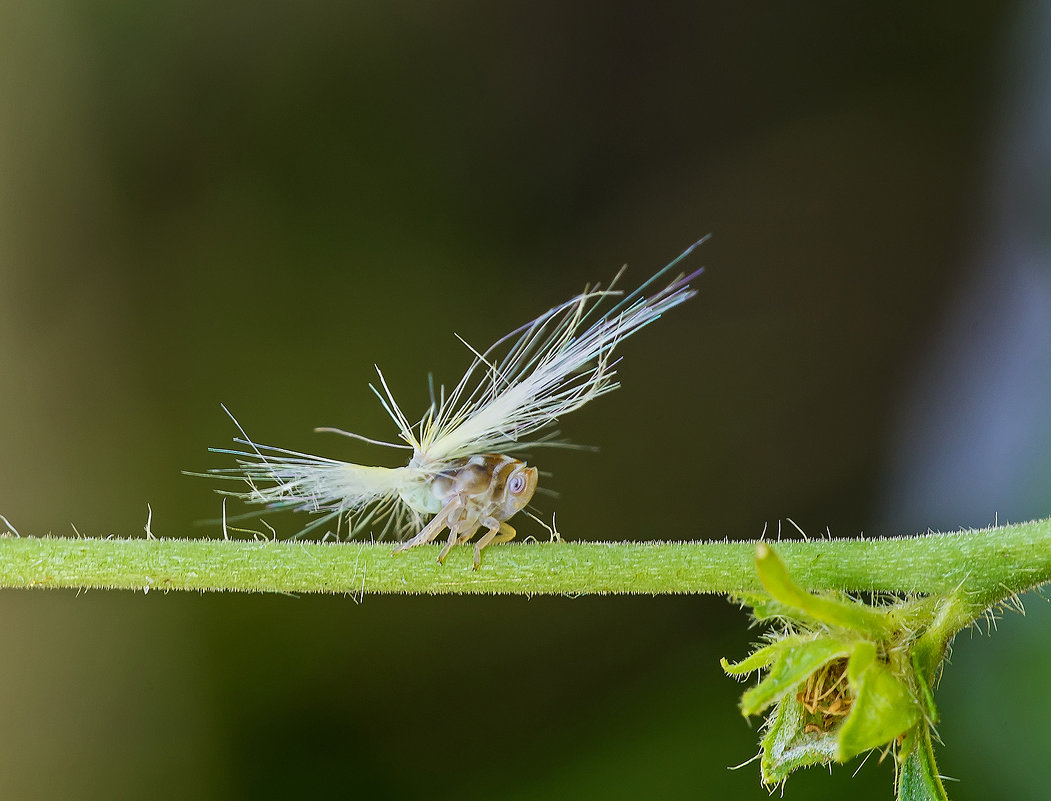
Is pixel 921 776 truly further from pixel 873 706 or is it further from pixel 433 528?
pixel 433 528

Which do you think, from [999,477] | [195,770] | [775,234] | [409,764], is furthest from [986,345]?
[195,770]

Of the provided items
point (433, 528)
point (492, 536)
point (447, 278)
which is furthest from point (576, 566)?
point (447, 278)

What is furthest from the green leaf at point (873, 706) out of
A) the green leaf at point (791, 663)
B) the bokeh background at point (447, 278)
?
the bokeh background at point (447, 278)

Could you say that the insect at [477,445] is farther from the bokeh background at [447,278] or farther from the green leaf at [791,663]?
the bokeh background at [447,278]

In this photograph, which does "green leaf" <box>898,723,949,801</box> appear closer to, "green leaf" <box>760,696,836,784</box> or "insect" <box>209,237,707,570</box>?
"green leaf" <box>760,696,836,784</box>

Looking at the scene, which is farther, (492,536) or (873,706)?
(492,536)

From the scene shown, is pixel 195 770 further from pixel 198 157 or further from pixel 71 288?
pixel 198 157
